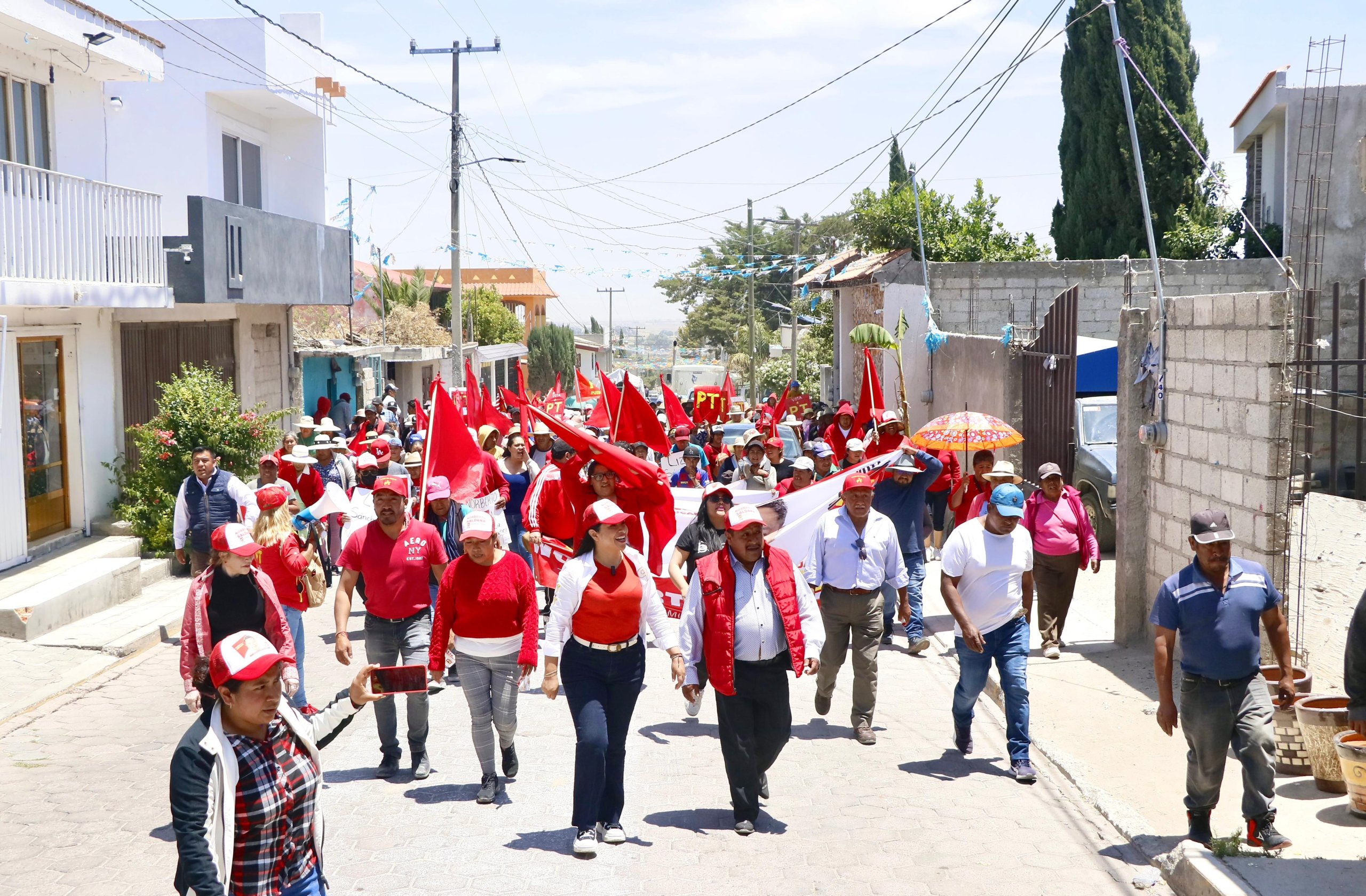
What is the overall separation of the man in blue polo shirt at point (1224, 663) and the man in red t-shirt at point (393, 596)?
4043 millimetres

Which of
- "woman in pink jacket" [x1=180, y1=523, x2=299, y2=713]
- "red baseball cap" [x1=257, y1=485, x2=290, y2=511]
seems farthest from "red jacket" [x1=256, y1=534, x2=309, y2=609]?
"woman in pink jacket" [x1=180, y1=523, x2=299, y2=713]

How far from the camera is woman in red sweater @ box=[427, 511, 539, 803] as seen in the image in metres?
6.90

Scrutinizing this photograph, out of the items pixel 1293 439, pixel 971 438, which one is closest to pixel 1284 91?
pixel 971 438

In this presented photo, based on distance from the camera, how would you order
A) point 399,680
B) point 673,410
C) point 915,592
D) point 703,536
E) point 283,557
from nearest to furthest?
point 399,680 → point 283,557 → point 703,536 → point 915,592 → point 673,410

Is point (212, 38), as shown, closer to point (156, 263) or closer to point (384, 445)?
point (156, 263)

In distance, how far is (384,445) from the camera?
15008mm

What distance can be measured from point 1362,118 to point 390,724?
2191 cm

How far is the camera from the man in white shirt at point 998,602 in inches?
303

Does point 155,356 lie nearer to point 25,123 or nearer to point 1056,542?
point 25,123

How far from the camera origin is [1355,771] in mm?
6535

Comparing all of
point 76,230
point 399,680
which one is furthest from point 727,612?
point 76,230

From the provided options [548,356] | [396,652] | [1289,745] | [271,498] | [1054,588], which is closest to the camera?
[1289,745]

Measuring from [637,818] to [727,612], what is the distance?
126cm

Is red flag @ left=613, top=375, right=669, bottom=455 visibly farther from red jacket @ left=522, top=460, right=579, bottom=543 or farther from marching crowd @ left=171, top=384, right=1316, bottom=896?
marching crowd @ left=171, top=384, right=1316, bottom=896
